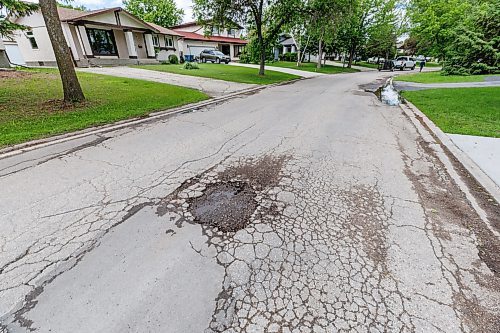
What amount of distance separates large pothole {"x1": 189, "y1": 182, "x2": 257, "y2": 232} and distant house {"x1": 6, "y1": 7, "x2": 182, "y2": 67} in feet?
76.3

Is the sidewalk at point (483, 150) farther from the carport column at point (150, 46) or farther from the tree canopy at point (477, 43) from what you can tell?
the carport column at point (150, 46)

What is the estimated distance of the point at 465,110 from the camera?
340 inches

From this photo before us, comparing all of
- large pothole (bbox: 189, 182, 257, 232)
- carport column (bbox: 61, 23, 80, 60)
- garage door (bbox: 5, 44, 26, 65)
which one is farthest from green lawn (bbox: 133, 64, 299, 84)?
large pothole (bbox: 189, 182, 257, 232)

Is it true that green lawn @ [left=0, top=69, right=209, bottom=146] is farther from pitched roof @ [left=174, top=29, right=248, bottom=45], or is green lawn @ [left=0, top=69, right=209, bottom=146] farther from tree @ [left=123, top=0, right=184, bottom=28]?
tree @ [left=123, top=0, right=184, bottom=28]

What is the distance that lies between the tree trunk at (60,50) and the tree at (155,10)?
4005cm

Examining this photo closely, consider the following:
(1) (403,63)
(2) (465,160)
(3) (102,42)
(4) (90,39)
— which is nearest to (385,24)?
(1) (403,63)

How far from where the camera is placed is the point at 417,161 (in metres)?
4.99

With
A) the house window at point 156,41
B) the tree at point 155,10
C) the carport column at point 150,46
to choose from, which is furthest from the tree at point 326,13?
the tree at point 155,10

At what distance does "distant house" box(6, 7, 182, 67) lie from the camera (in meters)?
20.2

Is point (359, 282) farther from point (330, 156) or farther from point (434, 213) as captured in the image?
point (330, 156)

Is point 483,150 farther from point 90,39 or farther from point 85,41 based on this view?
point 90,39

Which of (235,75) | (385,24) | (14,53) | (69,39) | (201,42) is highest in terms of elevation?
(385,24)

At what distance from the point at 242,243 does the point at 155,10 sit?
50.8m

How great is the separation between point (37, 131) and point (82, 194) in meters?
3.91
